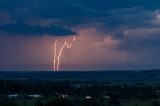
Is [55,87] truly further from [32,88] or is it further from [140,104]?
[140,104]

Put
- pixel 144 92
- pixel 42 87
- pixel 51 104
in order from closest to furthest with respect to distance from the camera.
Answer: pixel 51 104 → pixel 144 92 → pixel 42 87

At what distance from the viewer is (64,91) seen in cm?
15338

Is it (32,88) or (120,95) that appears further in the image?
(32,88)

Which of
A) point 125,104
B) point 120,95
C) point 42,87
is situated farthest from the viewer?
point 42,87

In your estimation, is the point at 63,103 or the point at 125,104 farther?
the point at 125,104

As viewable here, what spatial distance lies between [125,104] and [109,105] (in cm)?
809

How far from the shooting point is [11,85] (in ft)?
533

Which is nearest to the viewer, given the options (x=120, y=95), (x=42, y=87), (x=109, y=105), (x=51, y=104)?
(x=51, y=104)

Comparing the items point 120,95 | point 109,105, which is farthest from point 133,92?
point 109,105

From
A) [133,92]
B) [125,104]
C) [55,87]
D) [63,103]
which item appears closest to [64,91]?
[55,87]

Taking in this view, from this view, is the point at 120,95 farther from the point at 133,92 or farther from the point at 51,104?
the point at 51,104

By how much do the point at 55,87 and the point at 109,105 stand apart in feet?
192

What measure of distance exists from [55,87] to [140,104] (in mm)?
55081

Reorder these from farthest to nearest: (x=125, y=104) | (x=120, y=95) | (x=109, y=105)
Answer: (x=120, y=95), (x=125, y=104), (x=109, y=105)
